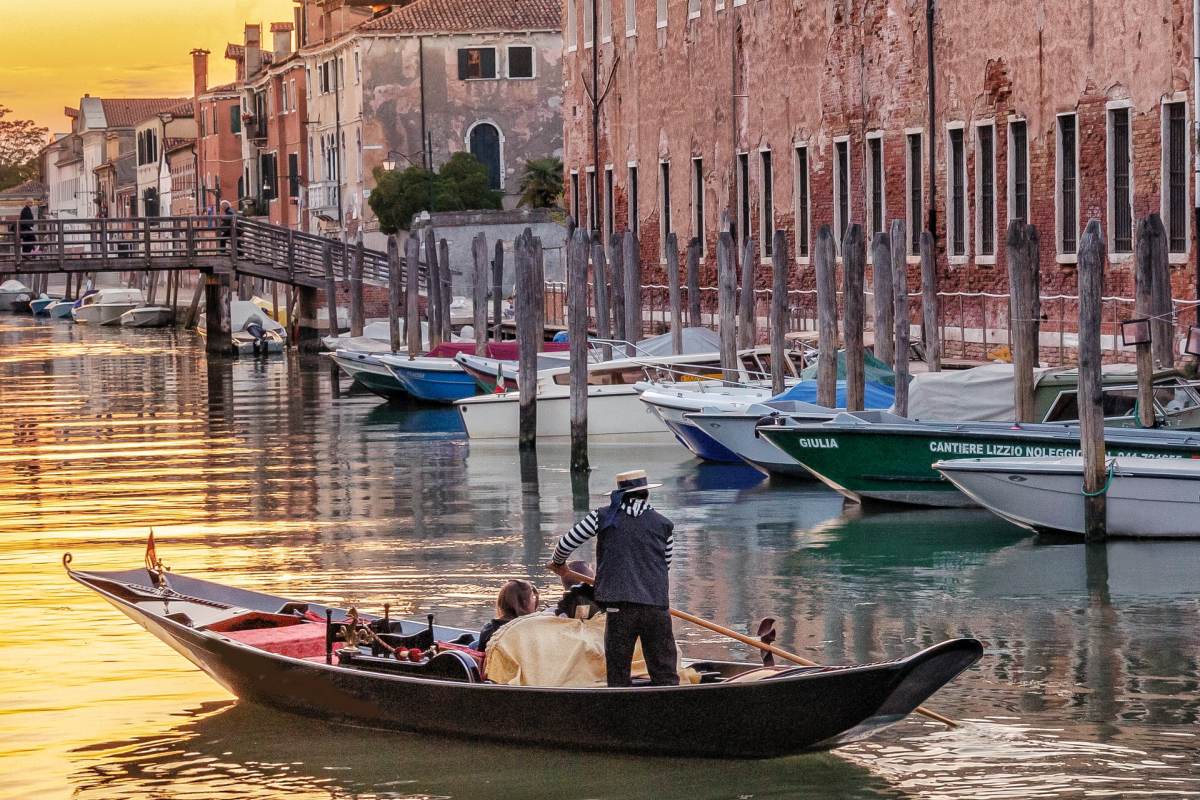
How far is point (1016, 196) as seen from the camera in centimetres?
2553

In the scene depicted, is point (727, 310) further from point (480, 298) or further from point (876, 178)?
point (480, 298)

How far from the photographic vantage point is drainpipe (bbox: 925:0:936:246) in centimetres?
2684

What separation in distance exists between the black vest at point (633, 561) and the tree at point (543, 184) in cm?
4303

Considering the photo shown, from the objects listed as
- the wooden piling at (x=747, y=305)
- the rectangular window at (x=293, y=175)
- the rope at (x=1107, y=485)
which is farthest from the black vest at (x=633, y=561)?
the rectangular window at (x=293, y=175)

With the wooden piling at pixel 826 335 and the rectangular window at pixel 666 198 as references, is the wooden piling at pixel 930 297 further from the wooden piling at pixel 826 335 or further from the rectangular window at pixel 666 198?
the rectangular window at pixel 666 198

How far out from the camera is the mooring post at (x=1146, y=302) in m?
17.0

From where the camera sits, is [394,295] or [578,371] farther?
[394,295]

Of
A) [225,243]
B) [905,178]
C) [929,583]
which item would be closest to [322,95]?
[225,243]

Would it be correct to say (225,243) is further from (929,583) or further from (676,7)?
(929,583)

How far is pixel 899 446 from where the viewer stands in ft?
58.3

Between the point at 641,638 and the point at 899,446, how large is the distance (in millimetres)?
8460

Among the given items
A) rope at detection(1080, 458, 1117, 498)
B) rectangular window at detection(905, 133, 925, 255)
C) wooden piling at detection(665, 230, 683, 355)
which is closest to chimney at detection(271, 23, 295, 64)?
wooden piling at detection(665, 230, 683, 355)

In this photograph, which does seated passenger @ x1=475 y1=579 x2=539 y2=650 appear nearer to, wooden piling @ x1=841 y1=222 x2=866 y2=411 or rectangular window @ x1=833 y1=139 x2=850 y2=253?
wooden piling @ x1=841 y1=222 x2=866 y2=411

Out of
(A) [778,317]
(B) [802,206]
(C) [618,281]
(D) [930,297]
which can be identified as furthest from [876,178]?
(D) [930,297]
